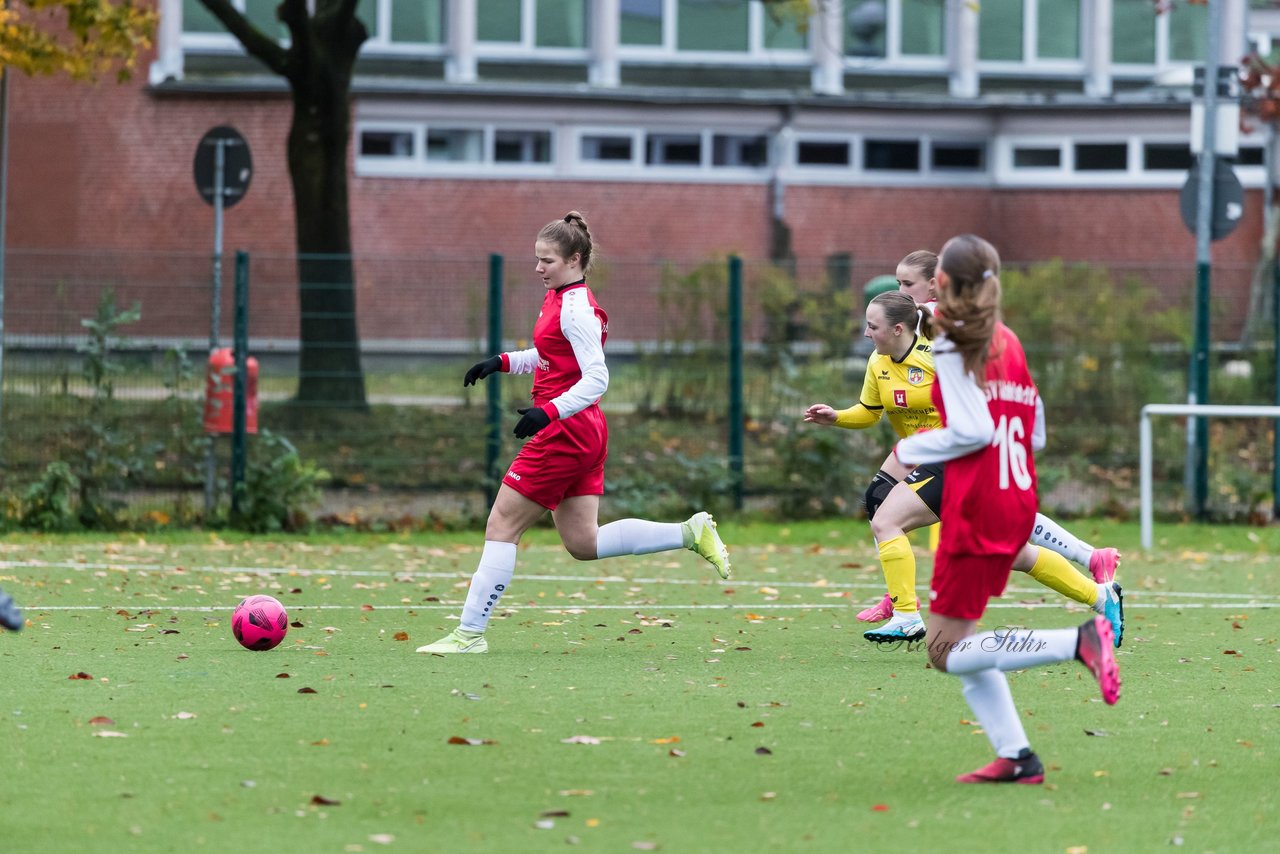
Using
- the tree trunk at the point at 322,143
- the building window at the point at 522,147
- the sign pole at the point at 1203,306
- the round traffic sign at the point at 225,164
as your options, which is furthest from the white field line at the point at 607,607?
the building window at the point at 522,147

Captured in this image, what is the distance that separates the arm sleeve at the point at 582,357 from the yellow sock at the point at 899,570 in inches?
64.8

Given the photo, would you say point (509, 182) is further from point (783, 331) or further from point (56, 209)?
point (783, 331)

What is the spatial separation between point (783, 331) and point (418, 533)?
3597 millimetres

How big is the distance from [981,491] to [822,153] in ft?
90.9

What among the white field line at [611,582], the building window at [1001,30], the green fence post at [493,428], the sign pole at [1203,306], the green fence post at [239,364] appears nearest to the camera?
the white field line at [611,582]

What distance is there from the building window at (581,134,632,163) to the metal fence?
15.0 metres

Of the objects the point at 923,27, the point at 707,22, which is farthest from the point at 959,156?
the point at 707,22

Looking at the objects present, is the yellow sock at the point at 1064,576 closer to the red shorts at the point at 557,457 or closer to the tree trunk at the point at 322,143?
the red shorts at the point at 557,457

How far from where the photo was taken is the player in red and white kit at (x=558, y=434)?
783cm

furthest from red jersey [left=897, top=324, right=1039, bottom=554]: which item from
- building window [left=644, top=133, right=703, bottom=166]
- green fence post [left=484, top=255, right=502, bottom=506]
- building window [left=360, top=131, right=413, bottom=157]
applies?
building window [left=644, top=133, right=703, bottom=166]

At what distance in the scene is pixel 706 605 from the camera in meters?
10.6

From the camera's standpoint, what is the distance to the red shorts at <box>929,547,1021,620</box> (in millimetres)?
5531

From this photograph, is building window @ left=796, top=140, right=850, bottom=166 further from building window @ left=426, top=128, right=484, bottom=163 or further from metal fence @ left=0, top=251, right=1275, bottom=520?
metal fence @ left=0, top=251, right=1275, bottom=520

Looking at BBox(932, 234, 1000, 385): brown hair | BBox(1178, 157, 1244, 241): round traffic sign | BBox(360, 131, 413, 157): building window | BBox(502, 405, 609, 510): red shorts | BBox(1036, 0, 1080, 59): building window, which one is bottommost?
BBox(502, 405, 609, 510): red shorts
